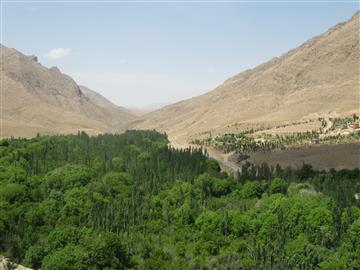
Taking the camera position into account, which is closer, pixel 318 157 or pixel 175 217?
pixel 175 217

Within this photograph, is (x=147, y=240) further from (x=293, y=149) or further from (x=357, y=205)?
(x=293, y=149)

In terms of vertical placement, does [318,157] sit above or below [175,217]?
above

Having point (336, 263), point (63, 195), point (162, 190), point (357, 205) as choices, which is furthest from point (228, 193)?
point (336, 263)

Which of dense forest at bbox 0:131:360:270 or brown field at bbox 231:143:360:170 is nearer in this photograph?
dense forest at bbox 0:131:360:270

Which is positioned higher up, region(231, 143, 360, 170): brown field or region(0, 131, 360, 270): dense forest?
region(231, 143, 360, 170): brown field
